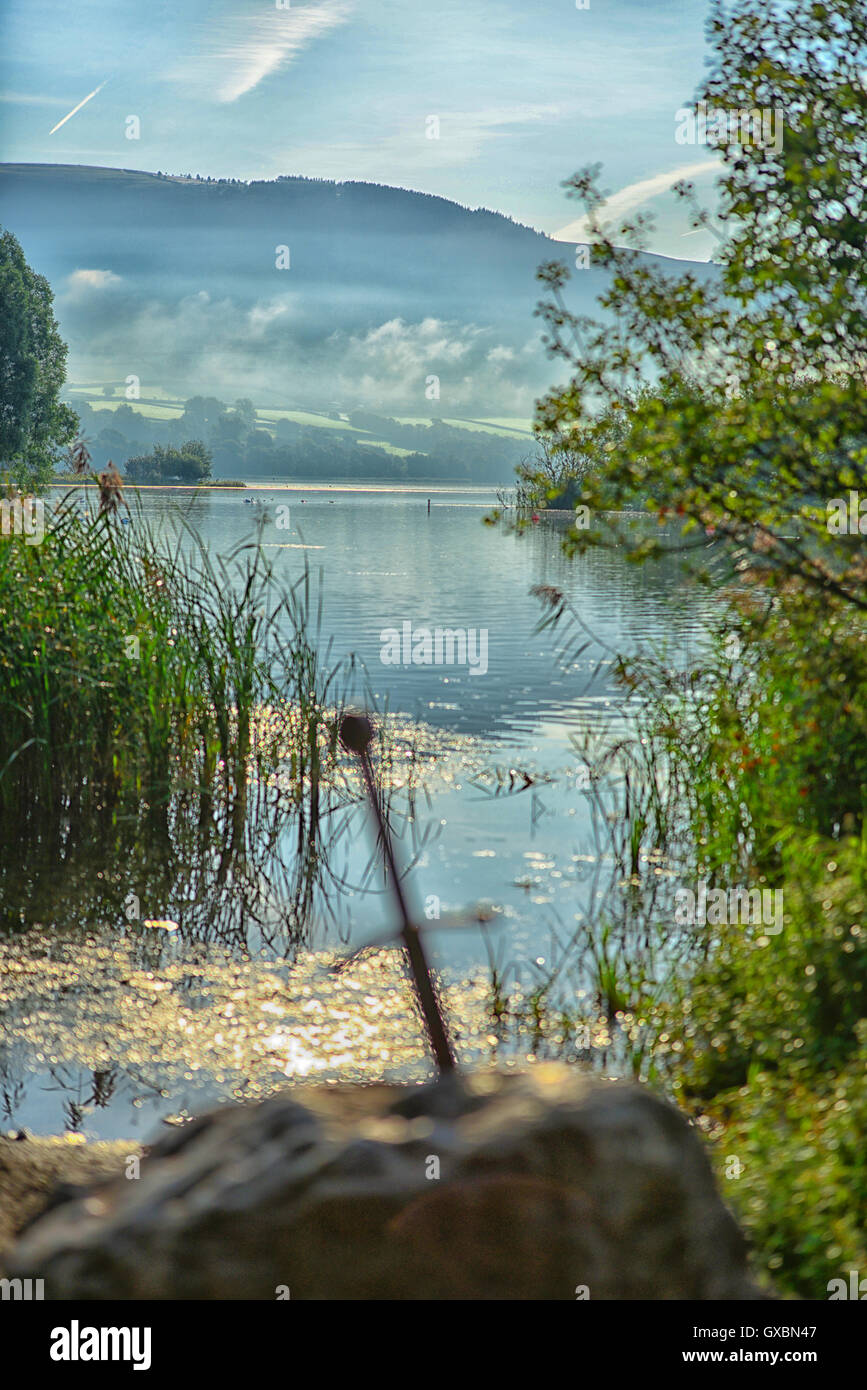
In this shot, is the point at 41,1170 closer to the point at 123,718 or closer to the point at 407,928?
the point at 407,928

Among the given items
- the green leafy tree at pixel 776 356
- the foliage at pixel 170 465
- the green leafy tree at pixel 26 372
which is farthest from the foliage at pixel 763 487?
the foliage at pixel 170 465

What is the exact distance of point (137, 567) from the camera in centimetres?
779

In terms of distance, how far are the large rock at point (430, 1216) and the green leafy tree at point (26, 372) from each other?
113 ft

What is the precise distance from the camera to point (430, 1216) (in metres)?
2.25

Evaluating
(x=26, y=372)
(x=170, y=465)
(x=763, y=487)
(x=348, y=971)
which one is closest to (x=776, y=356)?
(x=763, y=487)

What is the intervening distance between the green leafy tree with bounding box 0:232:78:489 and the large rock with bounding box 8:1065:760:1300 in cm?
3432

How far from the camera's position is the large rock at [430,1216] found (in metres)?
2.26

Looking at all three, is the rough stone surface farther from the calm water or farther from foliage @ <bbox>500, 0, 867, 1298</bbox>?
foliage @ <bbox>500, 0, 867, 1298</bbox>

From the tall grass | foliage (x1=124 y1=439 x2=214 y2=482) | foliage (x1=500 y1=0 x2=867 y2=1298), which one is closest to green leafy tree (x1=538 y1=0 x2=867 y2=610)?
foliage (x1=500 y1=0 x2=867 y2=1298)

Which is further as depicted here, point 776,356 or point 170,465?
point 170,465

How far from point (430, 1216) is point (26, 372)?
38.5m

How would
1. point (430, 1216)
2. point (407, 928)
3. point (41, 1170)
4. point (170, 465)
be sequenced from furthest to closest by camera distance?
1. point (170, 465)
2. point (41, 1170)
3. point (430, 1216)
4. point (407, 928)

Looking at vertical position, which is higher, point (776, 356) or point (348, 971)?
point (776, 356)

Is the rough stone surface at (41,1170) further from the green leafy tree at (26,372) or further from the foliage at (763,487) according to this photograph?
the green leafy tree at (26,372)
